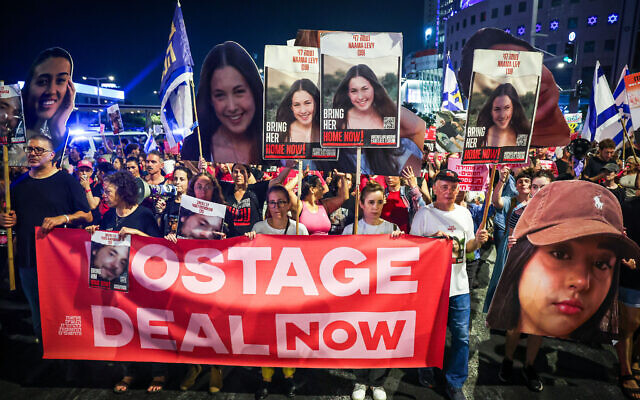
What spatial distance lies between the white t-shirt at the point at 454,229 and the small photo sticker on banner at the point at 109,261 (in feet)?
9.37

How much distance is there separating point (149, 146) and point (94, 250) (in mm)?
7948

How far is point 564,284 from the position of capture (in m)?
3.46

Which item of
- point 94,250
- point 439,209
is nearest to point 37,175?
point 94,250

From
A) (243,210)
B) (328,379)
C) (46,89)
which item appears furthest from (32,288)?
(328,379)

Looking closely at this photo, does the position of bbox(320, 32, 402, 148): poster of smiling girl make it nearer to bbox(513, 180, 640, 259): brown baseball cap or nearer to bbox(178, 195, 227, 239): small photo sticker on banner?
bbox(178, 195, 227, 239): small photo sticker on banner

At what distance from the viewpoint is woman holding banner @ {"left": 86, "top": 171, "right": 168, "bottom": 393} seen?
366 cm

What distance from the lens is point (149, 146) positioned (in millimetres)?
10719

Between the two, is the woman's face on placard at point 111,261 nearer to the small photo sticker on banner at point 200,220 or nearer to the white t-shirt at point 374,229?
the small photo sticker on banner at point 200,220

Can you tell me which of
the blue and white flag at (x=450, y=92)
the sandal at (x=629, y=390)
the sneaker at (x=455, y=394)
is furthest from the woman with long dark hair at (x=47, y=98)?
the blue and white flag at (x=450, y=92)

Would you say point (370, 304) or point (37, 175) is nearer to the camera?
point (370, 304)

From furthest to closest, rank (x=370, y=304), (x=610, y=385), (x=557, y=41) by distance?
1. (x=557, y=41)
2. (x=610, y=385)
3. (x=370, y=304)

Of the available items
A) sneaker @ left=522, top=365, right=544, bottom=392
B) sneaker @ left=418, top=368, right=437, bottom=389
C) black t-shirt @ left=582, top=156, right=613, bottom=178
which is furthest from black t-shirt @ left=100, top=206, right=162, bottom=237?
black t-shirt @ left=582, top=156, right=613, bottom=178

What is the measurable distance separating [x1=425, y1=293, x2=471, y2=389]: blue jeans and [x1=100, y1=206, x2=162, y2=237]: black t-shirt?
3.08 m

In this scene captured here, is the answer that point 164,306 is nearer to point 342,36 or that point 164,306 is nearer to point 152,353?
point 152,353
